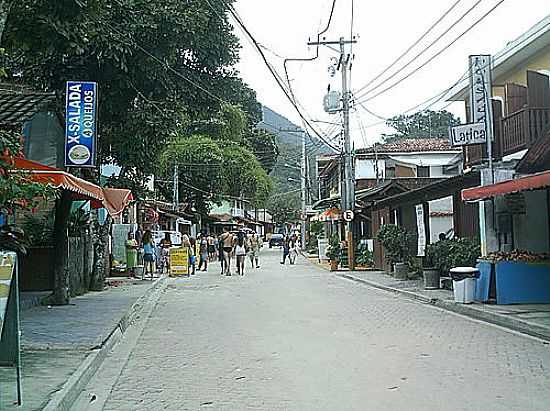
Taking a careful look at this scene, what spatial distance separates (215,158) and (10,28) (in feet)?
140

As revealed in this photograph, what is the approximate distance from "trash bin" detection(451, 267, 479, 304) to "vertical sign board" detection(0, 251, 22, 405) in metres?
12.1

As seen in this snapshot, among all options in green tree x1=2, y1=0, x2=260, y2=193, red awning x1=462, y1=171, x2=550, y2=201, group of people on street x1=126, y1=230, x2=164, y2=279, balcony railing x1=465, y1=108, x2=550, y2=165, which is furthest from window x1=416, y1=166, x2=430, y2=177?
red awning x1=462, y1=171, x2=550, y2=201

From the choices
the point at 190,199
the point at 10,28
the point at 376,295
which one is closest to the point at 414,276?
the point at 376,295

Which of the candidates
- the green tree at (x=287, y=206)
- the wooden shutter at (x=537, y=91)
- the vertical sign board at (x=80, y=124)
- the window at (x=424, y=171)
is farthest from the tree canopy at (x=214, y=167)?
the green tree at (x=287, y=206)

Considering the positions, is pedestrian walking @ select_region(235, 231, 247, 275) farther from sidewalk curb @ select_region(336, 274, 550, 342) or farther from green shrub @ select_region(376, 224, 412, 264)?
sidewalk curb @ select_region(336, 274, 550, 342)

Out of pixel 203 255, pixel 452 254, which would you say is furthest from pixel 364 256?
Result: pixel 452 254

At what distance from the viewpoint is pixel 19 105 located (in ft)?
46.6

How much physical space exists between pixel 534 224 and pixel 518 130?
277 centimetres

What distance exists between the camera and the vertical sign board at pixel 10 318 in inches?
291

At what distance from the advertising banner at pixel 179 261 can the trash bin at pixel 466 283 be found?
17490mm

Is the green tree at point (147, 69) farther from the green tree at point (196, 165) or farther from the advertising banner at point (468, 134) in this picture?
the green tree at point (196, 165)

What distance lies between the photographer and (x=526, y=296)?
1716 cm

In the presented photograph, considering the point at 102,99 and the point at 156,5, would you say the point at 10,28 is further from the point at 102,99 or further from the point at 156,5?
the point at 102,99

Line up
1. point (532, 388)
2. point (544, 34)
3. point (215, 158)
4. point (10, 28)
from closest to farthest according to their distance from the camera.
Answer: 1. point (532, 388)
2. point (10, 28)
3. point (544, 34)
4. point (215, 158)
